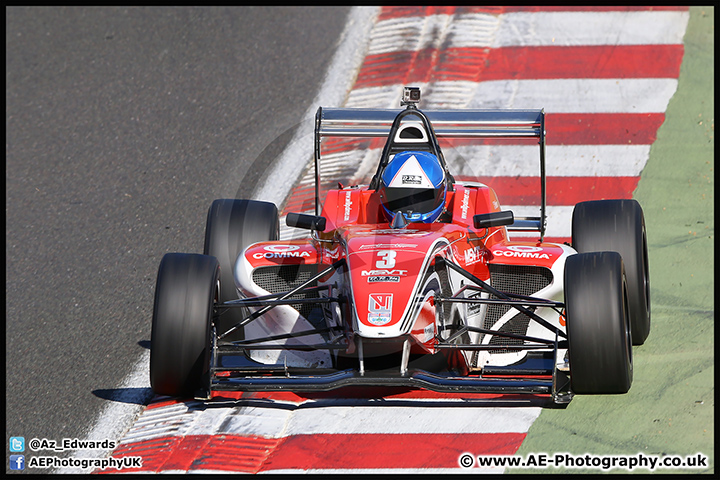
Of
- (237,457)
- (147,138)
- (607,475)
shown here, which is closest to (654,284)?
(607,475)

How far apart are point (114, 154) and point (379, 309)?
20.7 ft

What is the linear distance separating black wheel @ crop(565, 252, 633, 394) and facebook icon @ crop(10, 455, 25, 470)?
3380 millimetres

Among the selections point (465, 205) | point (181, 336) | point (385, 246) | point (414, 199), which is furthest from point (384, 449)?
point (465, 205)

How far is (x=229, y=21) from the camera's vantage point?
531 inches

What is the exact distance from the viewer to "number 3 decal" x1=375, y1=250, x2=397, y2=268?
19.1 ft

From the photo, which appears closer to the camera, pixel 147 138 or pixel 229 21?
pixel 147 138

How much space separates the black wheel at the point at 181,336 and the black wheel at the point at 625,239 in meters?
2.83

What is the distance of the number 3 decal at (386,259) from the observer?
582 cm

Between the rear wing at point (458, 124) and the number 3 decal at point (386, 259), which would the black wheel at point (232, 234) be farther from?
the number 3 decal at point (386, 259)

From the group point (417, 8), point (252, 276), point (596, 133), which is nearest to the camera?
point (252, 276)

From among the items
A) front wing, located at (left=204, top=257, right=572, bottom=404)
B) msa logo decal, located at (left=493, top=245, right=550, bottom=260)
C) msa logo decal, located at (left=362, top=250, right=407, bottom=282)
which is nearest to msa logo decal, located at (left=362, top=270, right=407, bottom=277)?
msa logo decal, located at (left=362, top=250, right=407, bottom=282)

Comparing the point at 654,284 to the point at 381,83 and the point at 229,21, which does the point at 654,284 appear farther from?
the point at 229,21

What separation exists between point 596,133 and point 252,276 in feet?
16.7

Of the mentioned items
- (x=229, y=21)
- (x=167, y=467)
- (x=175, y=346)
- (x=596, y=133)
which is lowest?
(x=167, y=467)
